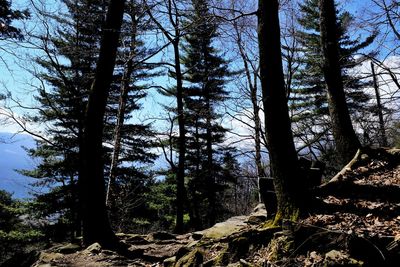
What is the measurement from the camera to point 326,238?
335cm

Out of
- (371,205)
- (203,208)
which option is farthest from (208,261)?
(203,208)

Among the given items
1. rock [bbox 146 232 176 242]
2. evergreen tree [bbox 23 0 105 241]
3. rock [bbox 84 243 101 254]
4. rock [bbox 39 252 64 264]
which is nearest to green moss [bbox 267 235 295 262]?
rock [bbox 84 243 101 254]

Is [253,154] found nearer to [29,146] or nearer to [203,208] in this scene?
[203,208]

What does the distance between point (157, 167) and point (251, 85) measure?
410 inches

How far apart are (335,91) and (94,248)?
579 cm

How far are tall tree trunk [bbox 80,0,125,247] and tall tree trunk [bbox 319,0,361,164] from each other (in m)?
4.48

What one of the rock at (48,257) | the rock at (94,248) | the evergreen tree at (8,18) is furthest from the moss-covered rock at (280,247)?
the evergreen tree at (8,18)

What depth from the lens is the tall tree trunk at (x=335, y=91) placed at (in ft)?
22.7

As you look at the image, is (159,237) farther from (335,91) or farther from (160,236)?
(335,91)

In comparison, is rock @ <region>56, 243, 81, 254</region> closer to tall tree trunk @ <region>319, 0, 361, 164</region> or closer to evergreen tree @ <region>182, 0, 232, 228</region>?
tall tree trunk @ <region>319, 0, 361, 164</region>

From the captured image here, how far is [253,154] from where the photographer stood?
1716 cm

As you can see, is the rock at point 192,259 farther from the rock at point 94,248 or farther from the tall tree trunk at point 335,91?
the tall tree trunk at point 335,91

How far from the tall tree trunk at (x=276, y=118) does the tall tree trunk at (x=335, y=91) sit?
291 centimetres

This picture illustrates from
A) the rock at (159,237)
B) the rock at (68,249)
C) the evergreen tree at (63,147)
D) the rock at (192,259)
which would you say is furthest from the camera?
the evergreen tree at (63,147)
